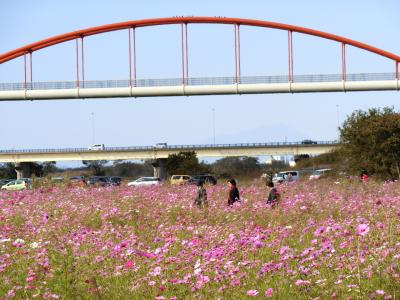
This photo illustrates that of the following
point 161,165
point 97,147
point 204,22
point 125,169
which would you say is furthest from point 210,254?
point 125,169

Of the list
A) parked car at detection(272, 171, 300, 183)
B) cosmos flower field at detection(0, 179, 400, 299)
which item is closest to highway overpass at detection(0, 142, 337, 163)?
parked car at detection(272, 171, 300, 183)

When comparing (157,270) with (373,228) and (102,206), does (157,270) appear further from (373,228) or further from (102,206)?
(102,206)

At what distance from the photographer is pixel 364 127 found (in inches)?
1547

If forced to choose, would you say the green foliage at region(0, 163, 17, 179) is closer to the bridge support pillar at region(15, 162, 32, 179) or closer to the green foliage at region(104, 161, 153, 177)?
the bridge support pillar at region(15, 162, 32, 179)

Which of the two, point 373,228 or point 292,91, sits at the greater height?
point 292,91

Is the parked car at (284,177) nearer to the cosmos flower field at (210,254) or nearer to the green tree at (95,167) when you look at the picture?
the cosmos flower field at (210,254)

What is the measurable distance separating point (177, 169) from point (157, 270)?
242ft

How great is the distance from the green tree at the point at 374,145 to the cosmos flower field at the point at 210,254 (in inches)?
975

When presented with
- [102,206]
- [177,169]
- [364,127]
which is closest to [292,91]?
[177,169]

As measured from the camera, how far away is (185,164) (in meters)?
78.9

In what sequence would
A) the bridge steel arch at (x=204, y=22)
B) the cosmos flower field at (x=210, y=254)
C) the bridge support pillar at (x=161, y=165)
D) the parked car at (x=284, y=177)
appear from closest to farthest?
1. the cosmos flower field at (x=210, y=254)
2. the parked car at (x=284, y=177)
3. the bridge steel arch at (x=204, y=22)
4. the bridge support pillar at (x=161, y=165)

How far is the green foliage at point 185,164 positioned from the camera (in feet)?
256

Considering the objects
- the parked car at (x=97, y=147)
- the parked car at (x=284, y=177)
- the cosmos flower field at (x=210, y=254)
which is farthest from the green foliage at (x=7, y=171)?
the cosmos flower field at (x=210, y=254)

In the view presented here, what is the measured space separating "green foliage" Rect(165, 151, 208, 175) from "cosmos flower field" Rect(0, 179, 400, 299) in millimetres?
63343
